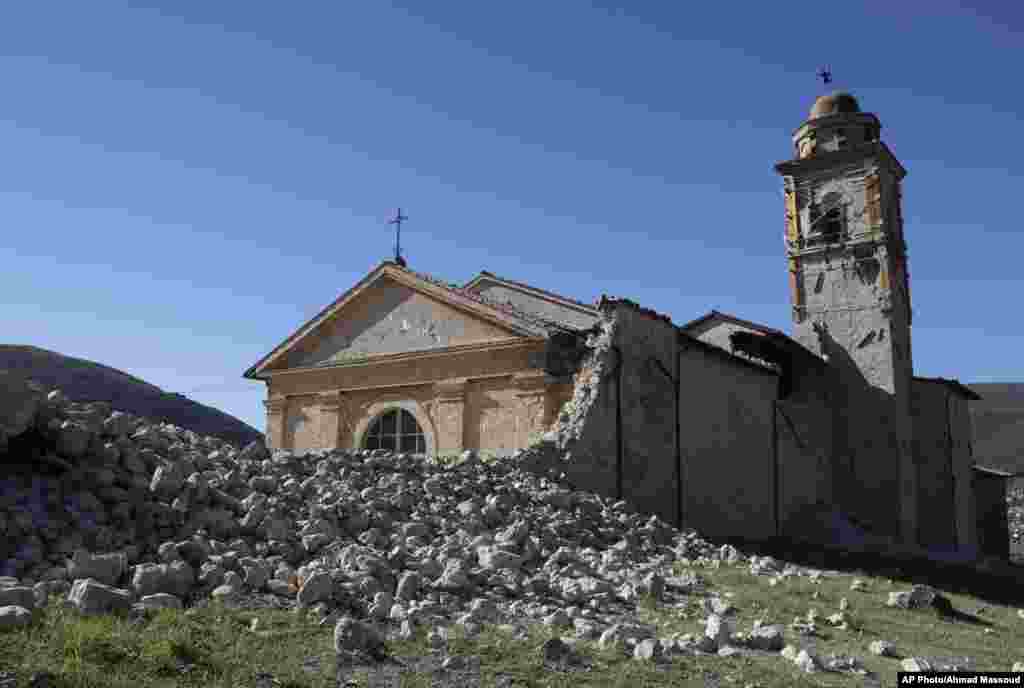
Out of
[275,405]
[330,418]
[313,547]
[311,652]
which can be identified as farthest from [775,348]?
[311,652]

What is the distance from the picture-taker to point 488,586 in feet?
21.5

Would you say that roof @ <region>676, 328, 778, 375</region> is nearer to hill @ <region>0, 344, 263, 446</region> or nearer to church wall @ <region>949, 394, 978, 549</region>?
church wall @ <region>949, 394, 978, 549</region>

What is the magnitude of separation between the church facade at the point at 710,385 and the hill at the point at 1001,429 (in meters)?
11.5

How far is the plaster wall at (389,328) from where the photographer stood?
1641 centimetres

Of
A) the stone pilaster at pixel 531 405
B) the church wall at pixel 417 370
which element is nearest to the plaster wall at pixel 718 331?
the church wall at pixel 417 370

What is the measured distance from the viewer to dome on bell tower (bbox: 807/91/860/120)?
74.3 feet

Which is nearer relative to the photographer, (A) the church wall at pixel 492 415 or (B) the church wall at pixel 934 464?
(A) the church wall at pixel 492 415

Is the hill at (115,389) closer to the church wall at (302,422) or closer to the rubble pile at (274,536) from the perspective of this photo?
the church wall at (302,422)

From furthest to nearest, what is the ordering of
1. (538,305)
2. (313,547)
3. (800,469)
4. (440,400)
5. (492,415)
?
(538,305) → (800,469) → (440,400) → (492,415) → (313,547)

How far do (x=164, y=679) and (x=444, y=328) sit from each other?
12.7 meters

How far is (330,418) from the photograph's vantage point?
17.7 metres

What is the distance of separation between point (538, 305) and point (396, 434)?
16.2ft

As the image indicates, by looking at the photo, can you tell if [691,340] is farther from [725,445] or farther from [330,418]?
[330,418]

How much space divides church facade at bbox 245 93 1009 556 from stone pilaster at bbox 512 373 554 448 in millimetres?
28
